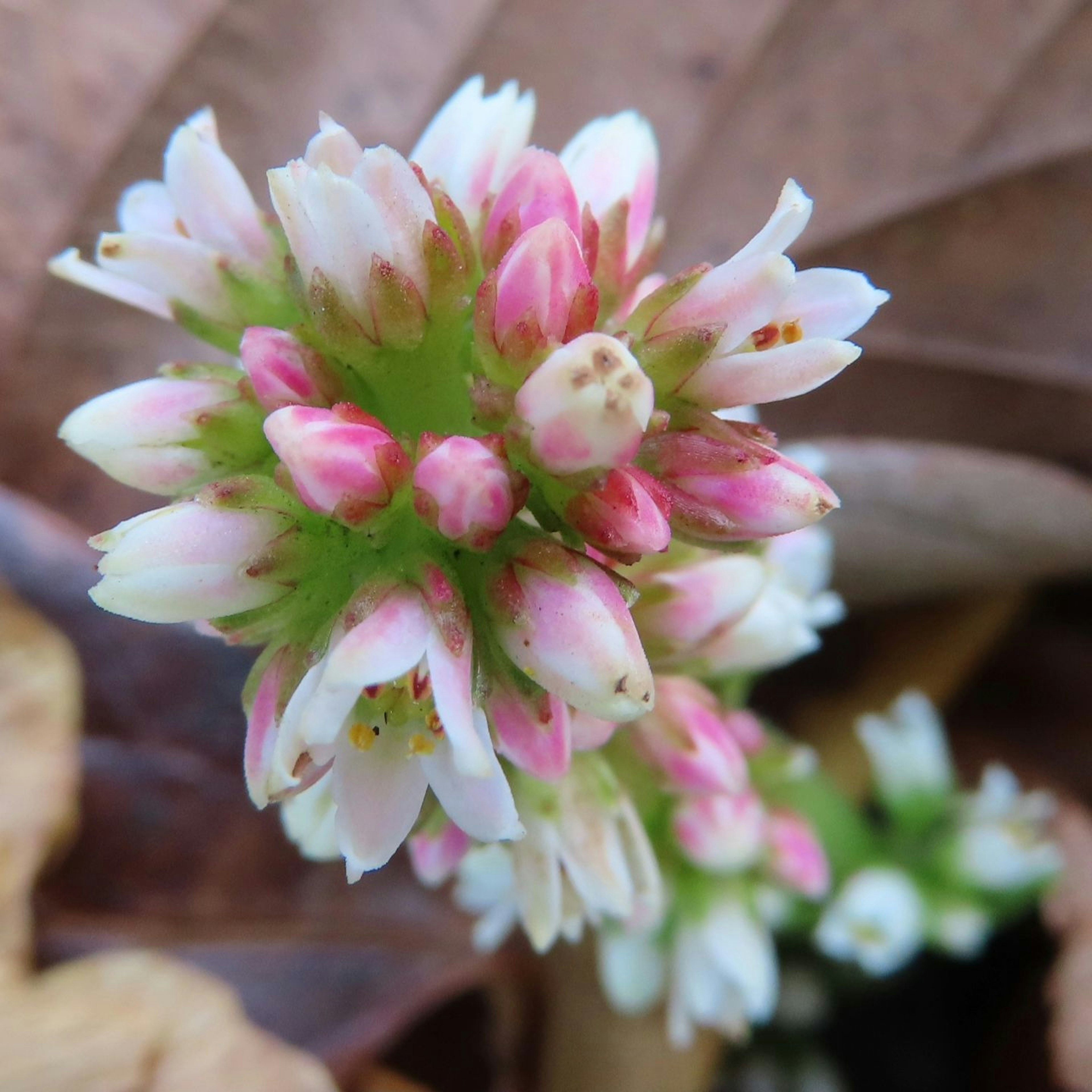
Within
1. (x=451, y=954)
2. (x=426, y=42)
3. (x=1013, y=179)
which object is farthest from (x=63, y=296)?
(x=1013, y=179)

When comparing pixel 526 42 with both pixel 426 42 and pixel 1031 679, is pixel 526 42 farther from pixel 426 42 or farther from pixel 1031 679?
pixel 1031 679

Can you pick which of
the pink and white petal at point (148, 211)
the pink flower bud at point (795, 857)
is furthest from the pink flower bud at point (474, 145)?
the pink flower bud at point (795, 857)

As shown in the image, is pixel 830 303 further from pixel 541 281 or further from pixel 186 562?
pixel 186 562

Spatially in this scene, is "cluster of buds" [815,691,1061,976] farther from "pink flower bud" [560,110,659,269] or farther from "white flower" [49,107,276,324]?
"white flower" [49,107,276,324]

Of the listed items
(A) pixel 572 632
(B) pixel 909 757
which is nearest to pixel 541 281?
(A) pixel 572 632

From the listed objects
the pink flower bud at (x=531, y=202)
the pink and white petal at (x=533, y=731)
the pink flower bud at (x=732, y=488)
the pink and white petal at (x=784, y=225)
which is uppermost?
the pink and white petal at (x=784, y=225)

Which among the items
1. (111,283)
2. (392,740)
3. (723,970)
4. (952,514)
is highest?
(952,514)

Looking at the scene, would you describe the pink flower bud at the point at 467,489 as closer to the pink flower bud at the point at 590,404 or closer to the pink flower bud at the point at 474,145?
the pink flower bud at the point at 590,404
